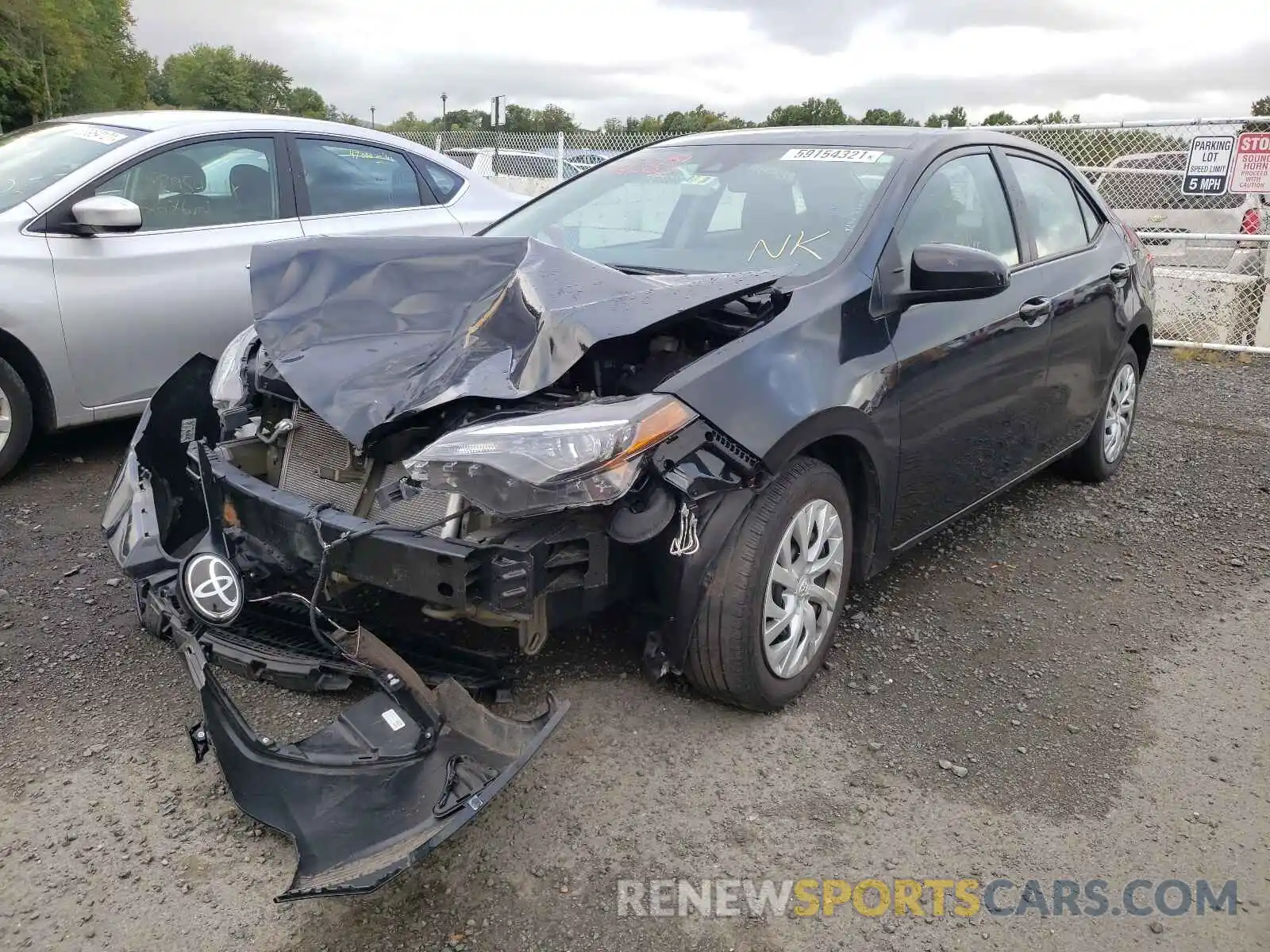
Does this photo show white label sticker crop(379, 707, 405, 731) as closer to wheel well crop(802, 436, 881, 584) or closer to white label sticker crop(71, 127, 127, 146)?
wheel well crop(802, 436, 881, 584)

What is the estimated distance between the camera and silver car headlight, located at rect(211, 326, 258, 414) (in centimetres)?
303

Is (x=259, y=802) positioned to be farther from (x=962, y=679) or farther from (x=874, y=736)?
(x=962, y=679)

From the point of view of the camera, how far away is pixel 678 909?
7.27 ft

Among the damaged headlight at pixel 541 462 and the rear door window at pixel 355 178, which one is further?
the rear door window at pixel 355 178

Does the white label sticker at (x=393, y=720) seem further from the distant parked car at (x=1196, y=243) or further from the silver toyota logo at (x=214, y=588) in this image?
the distant parked car at (x=1196, y=243)

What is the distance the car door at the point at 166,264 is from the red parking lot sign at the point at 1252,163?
7850 millimetres

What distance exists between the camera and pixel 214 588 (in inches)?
99.2

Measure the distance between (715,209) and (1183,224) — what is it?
861 cm

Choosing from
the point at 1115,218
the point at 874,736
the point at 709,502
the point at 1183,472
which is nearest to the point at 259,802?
the point at 709,502

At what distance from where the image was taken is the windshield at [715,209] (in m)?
3.29

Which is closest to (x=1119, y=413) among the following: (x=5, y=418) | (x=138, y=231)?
(x=138, y=231)

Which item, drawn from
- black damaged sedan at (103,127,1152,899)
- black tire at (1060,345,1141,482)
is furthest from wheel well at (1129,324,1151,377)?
black damaged sedan at (103,127,1152,899)

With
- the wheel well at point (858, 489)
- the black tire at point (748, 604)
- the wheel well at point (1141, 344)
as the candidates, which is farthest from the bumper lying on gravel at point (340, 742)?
the wheel well at point (1141, 344)

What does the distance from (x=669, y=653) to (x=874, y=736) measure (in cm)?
68
